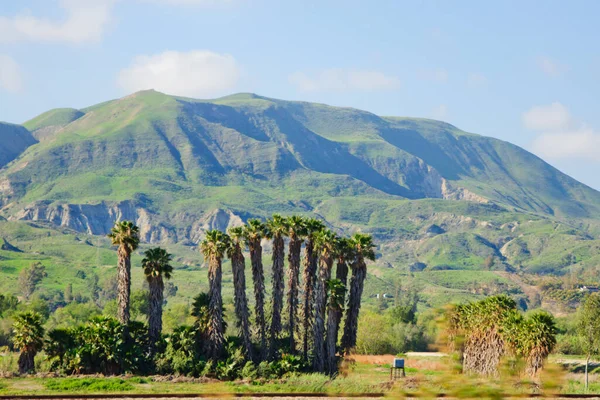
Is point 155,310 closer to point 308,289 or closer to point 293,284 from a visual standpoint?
point 293,284

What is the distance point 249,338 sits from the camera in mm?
73375

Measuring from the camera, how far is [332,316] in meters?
73.8

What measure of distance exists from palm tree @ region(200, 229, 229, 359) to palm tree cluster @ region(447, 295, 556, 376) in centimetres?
1963

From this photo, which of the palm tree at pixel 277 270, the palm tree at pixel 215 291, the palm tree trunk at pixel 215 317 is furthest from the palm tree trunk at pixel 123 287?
the palm tree at pixel 277 270

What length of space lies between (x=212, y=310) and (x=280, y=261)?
10450 mm

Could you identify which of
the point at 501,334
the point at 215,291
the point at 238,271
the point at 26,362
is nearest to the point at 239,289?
the point at 238,271

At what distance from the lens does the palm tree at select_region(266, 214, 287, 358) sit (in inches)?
3056

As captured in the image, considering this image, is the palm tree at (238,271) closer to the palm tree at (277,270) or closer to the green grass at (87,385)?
the palm tree at (277,270)

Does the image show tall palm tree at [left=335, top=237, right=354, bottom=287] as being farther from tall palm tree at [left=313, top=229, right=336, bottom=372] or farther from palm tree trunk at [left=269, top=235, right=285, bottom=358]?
palm tree trunk at [left=269, top=235, right=285, bottom=358]

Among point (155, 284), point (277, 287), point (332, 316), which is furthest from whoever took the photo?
point (277, 287)

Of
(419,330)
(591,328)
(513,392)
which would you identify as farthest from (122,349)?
(419,330)

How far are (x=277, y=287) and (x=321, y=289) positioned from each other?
5493 mm

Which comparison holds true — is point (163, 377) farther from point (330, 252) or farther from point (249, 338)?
point (330, 252)

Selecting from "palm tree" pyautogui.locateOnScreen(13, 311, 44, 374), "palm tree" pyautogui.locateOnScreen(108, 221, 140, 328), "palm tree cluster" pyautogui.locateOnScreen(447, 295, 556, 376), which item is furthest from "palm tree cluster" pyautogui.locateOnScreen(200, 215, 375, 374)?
"palm tree" pyautogui.locateOnScreen(13, 311, 44, 374)
